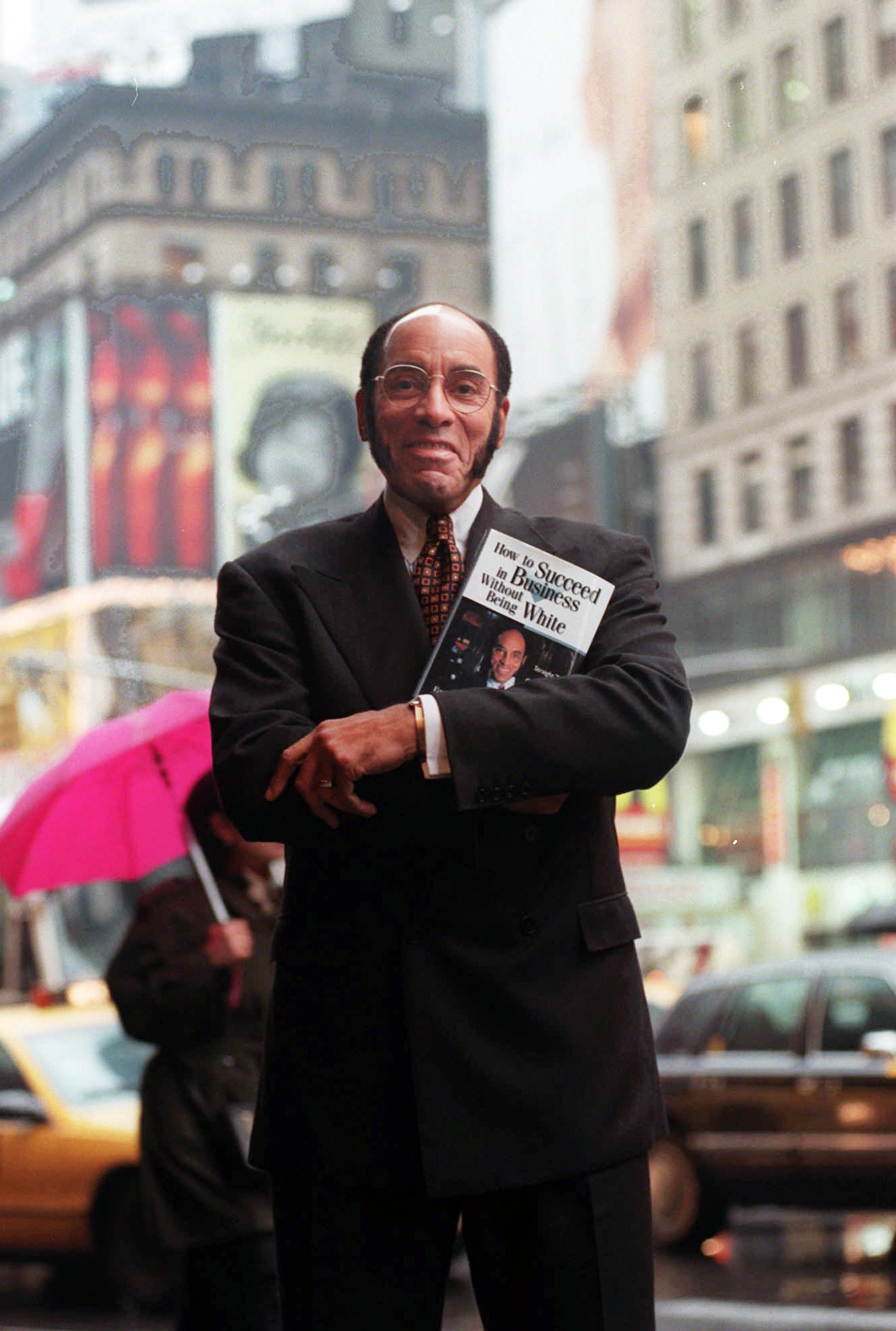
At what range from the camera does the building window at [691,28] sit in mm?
29656

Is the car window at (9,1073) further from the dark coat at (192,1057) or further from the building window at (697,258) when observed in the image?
the building window at (697,258)

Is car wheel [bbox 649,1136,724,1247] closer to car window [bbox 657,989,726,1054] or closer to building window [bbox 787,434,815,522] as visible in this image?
car window [bbox 657,989,726,1054]

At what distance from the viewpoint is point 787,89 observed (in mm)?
29156

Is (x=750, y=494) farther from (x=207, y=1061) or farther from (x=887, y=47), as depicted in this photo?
(x=207, y=1061)

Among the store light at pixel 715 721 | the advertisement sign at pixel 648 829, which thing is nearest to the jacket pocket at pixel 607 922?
the advertisement sign at pixel 648 829

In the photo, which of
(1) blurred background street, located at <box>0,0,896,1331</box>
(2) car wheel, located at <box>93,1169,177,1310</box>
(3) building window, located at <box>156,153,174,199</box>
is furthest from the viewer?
(3) building window, located at <box>156,153,174,199</box>

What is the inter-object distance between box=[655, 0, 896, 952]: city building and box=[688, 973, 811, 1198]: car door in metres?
17.7

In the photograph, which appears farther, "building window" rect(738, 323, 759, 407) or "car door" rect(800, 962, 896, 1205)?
"building window" rect(738, 323, 759, 407)

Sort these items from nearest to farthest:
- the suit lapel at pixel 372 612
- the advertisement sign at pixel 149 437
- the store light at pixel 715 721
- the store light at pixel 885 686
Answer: the suit lapel at pixel 372 612
the store light at pixel 885 686
the store light at pixel 715 721
the advertisement sign at pixel 149 437

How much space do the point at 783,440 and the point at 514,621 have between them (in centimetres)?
3107

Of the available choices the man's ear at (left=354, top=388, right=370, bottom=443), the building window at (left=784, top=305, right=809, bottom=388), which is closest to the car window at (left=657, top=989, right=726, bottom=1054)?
the man's ear at (left=354, top=388, right=370, bottom=443)

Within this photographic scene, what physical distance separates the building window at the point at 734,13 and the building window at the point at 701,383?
17.5ft

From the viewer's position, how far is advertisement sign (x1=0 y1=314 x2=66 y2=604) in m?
33.9

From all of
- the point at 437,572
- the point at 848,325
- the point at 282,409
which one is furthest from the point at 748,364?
the point at 437,572
